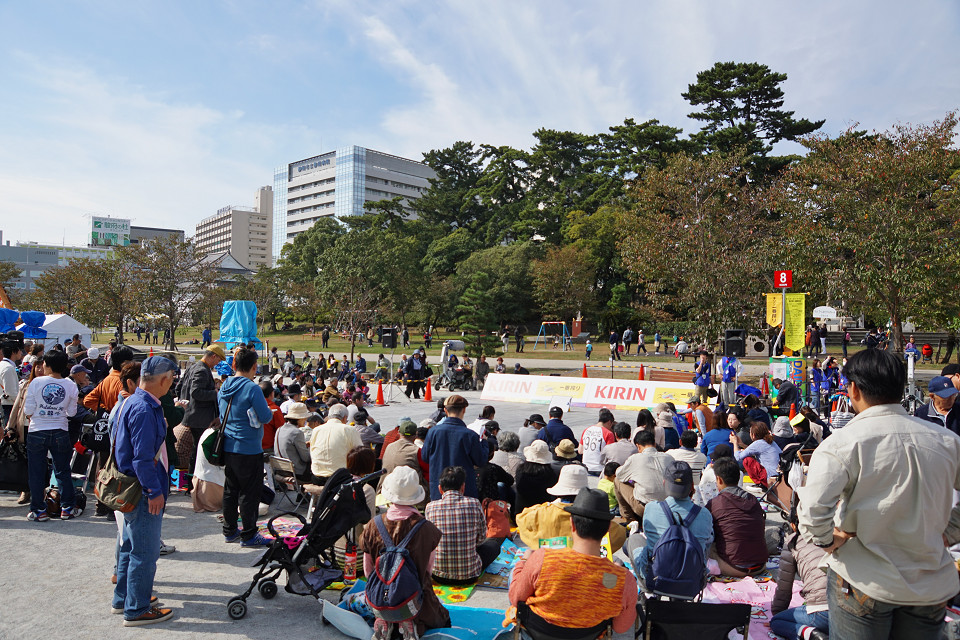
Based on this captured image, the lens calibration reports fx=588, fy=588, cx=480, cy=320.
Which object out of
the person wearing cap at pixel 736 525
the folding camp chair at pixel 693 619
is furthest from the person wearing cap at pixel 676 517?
the folding camp chair at pixel 693 619

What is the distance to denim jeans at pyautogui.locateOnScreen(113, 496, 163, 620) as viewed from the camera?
411 cm

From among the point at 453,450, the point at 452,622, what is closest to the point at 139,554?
the point at 452,622

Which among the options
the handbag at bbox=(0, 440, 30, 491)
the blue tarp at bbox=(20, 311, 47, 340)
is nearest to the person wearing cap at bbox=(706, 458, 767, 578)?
the handbag at bbox=(0, 440, 30, 491)

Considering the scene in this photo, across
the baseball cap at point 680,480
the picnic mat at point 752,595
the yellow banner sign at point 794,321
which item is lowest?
the picnic mat at point 752,595

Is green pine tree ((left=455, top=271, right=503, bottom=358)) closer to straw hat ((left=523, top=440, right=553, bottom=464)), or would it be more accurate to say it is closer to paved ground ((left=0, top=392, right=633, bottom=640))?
straw hat ((left=523, top=440, right=553, bottom=464))

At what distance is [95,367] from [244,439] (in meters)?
8.73

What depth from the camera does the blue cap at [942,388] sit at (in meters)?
5.60

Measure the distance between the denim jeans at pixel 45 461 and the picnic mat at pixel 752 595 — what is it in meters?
6.40

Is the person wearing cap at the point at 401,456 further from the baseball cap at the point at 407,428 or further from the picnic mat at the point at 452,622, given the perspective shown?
the picnic mat at the point at 452,622

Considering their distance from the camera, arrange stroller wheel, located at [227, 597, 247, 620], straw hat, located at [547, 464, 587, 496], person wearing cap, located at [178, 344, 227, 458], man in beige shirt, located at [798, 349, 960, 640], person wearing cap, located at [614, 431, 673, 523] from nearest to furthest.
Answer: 1. man in beige shirt, located at [798, 349, 960, 640]
2. stroller wheel, located at [227, 597, 247, 620]
3. straw hat, located at [547, 464, 587, 496]
4. person wearing cap, located at [614, 431, 673, 523]
5. person wearing cap, located at [178, 344, 227, 458]

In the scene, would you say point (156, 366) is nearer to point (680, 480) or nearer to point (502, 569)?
point (502, 569)

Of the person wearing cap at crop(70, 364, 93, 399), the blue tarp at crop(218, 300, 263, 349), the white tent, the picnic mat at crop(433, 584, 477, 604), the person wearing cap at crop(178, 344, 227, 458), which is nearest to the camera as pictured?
the picnic mat at crop(433, 584, 477, 604)

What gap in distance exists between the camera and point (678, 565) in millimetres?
3904

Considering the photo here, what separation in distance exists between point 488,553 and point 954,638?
10.6ft
